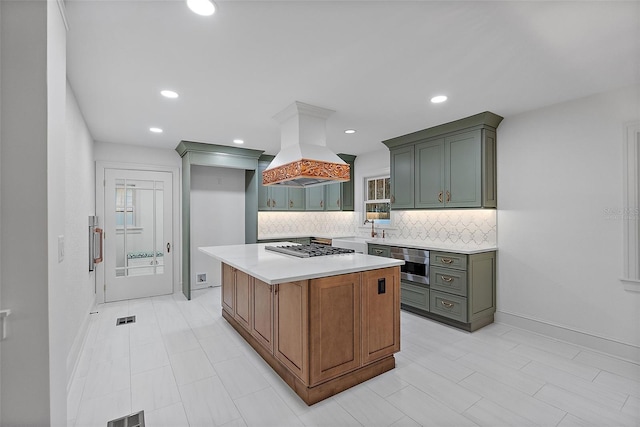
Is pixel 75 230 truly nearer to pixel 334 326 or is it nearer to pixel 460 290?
pixel 334 326

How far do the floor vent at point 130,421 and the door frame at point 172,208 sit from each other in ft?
11.0

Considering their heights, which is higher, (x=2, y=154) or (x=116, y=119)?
(x=116, y=119)

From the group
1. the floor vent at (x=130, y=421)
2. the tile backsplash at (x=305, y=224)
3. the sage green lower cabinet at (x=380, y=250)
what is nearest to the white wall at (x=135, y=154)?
the tile backsplash at (x=305, y=224)

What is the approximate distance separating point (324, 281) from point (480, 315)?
7.84 ft

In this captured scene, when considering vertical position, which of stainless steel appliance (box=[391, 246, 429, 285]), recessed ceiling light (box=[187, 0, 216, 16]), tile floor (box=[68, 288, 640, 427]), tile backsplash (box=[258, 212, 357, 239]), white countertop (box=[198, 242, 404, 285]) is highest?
recessed ceiling light (box=[187, 0, 216, 16])

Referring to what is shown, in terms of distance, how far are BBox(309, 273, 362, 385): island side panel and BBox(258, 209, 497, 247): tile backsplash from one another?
2345 millimetres

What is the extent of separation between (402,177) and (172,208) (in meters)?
3.87

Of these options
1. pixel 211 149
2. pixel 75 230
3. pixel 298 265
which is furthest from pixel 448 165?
pixel 75 230

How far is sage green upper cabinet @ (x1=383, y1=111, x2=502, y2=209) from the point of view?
365 centimetres

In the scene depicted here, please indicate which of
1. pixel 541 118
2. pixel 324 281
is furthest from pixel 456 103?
pixel 324 281

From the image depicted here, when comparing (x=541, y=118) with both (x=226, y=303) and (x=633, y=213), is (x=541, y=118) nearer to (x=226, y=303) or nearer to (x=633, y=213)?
(x=633, y=213)

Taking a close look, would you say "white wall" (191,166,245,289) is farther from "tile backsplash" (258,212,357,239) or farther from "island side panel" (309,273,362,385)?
"island side panel" (309,273,362,385)

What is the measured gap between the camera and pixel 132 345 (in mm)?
3150

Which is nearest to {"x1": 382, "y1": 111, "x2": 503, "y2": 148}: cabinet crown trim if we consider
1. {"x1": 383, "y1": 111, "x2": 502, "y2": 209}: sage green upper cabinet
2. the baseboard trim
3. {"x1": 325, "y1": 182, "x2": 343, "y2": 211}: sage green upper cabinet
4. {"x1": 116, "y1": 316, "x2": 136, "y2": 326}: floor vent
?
{"x1": 383, "y1": 111, "x2": 502, "y2": 209}: sage green upper cabinet
